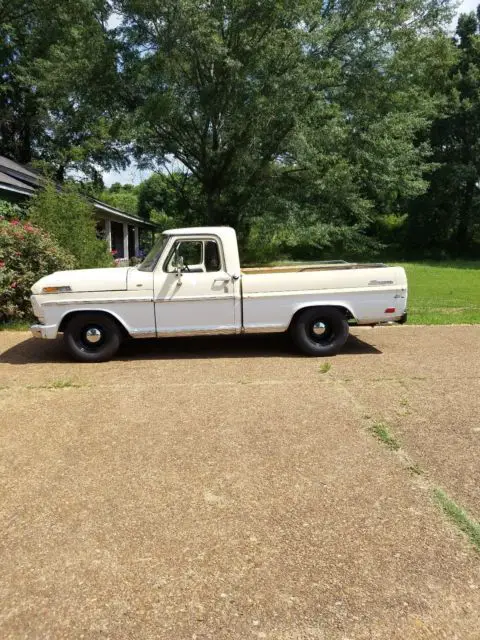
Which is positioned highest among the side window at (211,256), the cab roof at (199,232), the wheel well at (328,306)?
the cab roof at (199,232)

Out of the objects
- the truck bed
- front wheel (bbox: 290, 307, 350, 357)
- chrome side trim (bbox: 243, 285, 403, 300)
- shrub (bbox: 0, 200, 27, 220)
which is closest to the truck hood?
chrome side trim (bbox: 243, 285, 403, 300)

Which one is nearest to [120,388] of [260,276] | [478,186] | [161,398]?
[161,398]

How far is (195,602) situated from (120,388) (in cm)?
373

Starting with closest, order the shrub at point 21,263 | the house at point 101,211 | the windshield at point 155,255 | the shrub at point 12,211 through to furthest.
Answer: the windshield at point 155,255
the shrub at point 21,263
the shrub at point 12,211
the house at point 101,211

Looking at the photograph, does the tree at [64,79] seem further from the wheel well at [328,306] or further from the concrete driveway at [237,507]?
the concrete driveway at [237,507]

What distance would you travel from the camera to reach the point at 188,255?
7.44 m

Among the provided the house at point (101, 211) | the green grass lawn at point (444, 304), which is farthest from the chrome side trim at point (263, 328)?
the house at point (101, 211)

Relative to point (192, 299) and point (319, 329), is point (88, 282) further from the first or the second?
point (319, 329)

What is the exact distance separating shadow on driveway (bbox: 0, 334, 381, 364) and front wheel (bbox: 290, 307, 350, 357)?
0.95 feet

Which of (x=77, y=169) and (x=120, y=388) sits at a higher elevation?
(x=77, y=169)

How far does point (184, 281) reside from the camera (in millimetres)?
7223

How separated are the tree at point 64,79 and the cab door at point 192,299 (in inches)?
641

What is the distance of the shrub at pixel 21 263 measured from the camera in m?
9.61

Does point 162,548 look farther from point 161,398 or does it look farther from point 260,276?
point 260,276
